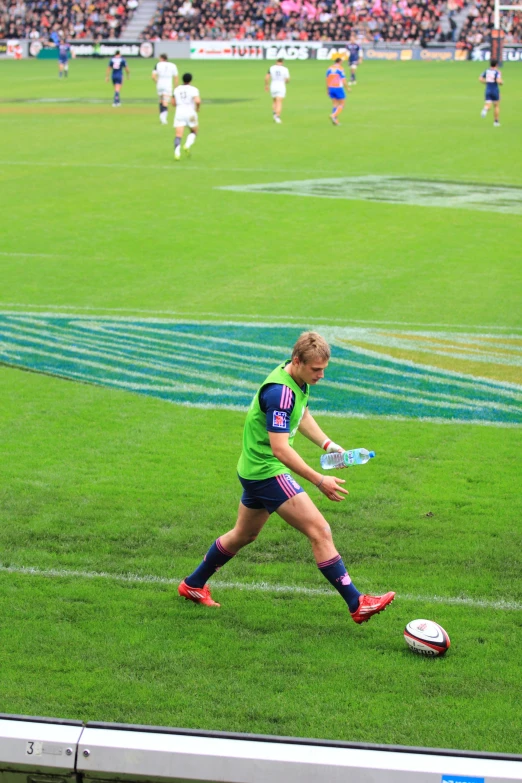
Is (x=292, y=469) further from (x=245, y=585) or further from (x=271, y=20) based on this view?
(x=271, y=20)

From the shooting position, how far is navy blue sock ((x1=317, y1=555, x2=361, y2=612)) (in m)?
6.14

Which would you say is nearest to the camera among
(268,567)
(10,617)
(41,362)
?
(10,617)

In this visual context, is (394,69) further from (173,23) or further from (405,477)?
(405,477)

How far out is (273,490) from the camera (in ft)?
20.3

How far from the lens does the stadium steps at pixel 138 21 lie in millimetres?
74250

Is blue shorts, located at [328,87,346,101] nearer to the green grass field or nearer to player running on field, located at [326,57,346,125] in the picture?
player running on field, located at [326,57,346,125]

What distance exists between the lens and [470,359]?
12.2 metres

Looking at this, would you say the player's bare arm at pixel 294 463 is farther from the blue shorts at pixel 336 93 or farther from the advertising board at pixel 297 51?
the advertising board at pixel 297 51

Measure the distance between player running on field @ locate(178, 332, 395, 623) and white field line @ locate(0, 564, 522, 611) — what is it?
24.5 inches

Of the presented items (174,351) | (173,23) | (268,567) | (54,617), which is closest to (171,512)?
(268,567)

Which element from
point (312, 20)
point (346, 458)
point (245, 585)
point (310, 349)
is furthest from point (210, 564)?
point (312, 20)

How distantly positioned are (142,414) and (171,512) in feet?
8.38

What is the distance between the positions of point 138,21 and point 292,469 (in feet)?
244

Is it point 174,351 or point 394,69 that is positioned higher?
point 394,69
